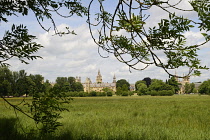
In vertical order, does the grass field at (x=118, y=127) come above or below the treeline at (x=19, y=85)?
below

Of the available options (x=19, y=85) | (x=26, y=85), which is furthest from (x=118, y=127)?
(x=19, y=85)

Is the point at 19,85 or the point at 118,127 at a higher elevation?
the point at 19,85

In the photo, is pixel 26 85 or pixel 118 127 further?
pixel 118 127

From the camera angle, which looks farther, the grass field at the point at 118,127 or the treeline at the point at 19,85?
the grass field at the point at 118,127

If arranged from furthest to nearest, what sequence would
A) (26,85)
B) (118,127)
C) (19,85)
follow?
(19,85) < (118,127) < (26,85)

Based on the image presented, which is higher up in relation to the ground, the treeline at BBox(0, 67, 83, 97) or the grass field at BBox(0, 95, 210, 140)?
the treeline at BBox(0, 67, 83, 97)

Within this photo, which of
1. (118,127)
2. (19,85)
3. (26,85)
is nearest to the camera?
(26,85)

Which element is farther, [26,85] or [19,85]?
[19,85]

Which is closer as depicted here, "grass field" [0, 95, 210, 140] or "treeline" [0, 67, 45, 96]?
"treeline" [0, 67, 45, 96]

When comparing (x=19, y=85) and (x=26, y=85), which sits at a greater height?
(x=19, y=85)

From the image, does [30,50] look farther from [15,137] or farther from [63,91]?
[15,137]

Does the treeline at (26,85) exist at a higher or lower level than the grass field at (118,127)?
higher

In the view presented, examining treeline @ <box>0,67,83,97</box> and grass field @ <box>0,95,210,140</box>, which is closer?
treeline @ <box>0,67,83,97</box>

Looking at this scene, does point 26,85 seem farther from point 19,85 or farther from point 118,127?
point 19,85
